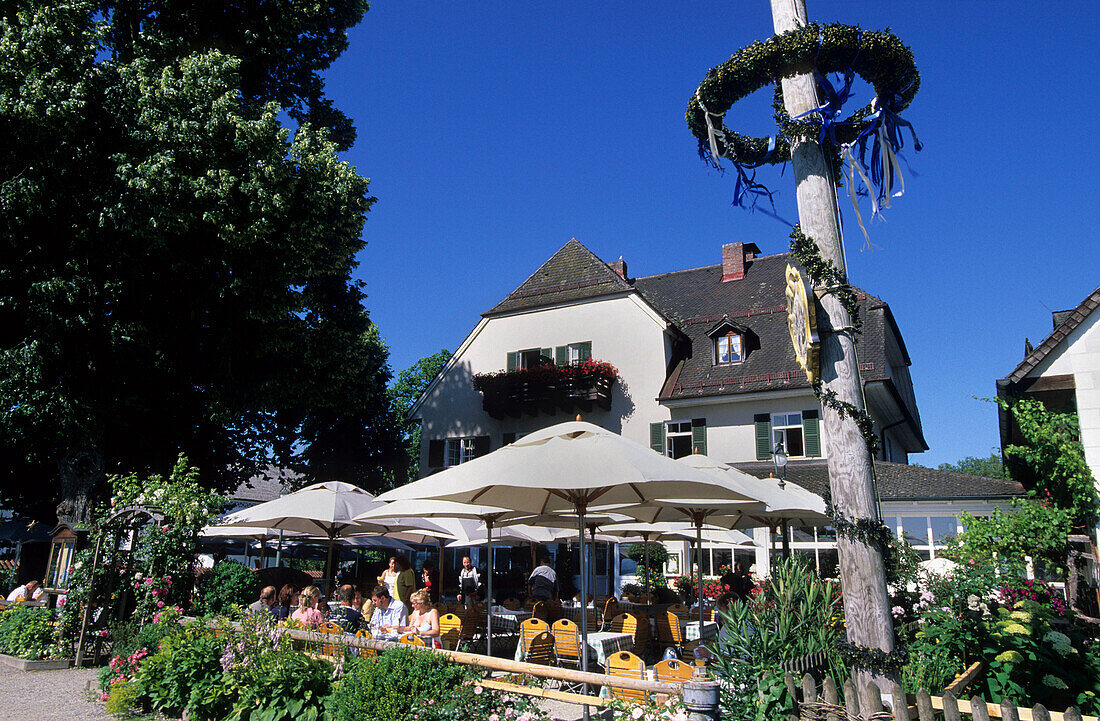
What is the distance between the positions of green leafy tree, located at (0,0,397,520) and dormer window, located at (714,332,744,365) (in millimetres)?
12260

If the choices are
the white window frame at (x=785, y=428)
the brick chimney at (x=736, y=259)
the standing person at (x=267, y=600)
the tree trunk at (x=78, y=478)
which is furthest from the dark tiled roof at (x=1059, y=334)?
the tree trunk at (x=78, y=478)

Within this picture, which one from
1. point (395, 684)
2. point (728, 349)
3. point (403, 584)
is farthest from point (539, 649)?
point (728, 349)

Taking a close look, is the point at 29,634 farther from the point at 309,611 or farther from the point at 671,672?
the point at 671,672

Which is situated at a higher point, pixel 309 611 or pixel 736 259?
pixel 736 259

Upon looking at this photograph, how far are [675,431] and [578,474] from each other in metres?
19.0

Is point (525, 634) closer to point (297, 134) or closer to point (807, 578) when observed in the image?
point (807, 578)

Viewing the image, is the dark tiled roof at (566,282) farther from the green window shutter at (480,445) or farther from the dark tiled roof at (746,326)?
the green window shutter at (480,445)

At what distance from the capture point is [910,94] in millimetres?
7379

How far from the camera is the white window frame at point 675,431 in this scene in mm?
24786

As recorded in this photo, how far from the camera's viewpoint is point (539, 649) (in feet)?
29.6

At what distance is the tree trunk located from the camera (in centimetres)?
1716

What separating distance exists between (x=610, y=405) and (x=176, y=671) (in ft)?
63.6

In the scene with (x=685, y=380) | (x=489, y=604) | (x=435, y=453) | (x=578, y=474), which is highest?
(x=685, y=380)

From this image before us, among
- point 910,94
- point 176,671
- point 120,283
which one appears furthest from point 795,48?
point 120,283
